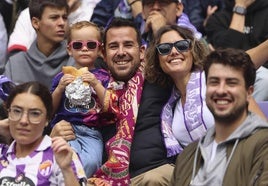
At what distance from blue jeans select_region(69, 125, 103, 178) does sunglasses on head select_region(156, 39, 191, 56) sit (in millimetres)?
680

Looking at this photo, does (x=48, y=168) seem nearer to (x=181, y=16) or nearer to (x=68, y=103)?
(x=68, y=103)

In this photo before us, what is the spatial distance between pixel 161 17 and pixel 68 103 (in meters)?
1.12

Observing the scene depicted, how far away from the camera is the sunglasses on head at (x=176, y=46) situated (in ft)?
14.9

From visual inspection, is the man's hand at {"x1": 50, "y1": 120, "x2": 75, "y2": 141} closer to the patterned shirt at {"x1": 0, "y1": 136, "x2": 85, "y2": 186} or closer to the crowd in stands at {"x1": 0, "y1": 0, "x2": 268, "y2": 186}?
the crowd in stands at {"x1": 0, "y1": 0, "x2": 268, "y2": 186}

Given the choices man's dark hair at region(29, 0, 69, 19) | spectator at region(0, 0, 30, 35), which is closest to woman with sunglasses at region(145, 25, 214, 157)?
man's dark hair at region(29, 0, 69, 19)

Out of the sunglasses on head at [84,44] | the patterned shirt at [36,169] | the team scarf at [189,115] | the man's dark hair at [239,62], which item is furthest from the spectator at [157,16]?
the patterned shirt at [36,169]

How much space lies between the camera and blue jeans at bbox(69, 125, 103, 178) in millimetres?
4574

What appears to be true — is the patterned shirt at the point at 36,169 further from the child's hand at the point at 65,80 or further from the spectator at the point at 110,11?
the spectator at the point at 110,11

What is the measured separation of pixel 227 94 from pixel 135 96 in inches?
42.5

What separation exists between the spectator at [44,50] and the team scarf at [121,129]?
36.0 inches

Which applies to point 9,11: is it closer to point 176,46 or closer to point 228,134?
point 176,46

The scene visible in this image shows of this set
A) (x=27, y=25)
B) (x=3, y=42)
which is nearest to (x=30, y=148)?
(x=27, y=25)

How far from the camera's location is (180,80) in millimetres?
4559

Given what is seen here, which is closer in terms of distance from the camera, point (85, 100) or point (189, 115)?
point (189, 115)
